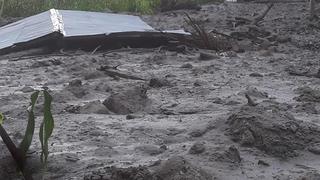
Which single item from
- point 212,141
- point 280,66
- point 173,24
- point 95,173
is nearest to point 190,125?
point 212,141

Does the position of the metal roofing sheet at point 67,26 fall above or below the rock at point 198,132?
below

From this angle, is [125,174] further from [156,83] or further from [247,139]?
[156,83]

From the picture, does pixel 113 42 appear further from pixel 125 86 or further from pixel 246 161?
pixel 246 161

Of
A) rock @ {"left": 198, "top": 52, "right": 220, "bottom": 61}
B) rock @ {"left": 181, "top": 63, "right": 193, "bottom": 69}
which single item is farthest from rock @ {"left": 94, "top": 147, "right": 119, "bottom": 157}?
rock @ {"left": 198, "top": 52, "right": 220, "bottom": 61}

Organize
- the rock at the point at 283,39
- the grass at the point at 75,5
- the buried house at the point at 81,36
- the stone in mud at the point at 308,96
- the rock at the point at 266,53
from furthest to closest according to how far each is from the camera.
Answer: the grass at the point at 75,5 → the rock at the point at 283,39 → the buried house at the point at 81,36 → the rock at the point at 266,53 → the stone in mud at the point at 308,96

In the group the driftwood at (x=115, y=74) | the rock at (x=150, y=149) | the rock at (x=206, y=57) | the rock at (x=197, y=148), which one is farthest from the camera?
the rock at (x=206, y=57)

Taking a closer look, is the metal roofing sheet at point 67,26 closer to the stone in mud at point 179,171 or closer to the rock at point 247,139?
the rock at point 247,139

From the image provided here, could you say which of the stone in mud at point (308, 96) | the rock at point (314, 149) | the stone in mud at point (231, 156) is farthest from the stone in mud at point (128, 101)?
the rock at point (314, 149)

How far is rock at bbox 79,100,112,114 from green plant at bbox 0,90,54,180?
1036mm

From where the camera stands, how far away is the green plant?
8.00 ft

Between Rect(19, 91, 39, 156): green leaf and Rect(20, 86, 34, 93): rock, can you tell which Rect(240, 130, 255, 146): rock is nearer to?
Rect(19, 91, 39, 156): green leaf

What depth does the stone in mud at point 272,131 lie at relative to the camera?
2.84 metres

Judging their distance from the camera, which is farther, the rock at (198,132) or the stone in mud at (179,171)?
the rock at (198,132)

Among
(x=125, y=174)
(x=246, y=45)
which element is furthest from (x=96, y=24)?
(x=125, y=174)
